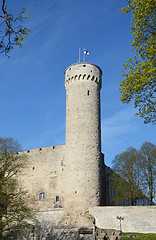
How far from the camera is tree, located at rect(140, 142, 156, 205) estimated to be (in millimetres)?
30817

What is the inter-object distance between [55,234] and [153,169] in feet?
40.6

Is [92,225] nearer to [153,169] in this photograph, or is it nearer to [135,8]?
[153,169]

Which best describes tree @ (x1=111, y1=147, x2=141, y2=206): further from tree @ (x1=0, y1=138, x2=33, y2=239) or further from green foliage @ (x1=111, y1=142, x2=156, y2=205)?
tree @ (x1=0, y1=138, x2=33, y2=239)

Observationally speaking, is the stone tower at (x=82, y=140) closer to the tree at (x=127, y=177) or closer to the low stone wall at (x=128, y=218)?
the low stone wall at (x=128, y=218)

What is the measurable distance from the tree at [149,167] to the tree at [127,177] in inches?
24.8

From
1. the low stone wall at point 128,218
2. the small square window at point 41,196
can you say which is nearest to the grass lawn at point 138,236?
the low stone wall at point 128,218

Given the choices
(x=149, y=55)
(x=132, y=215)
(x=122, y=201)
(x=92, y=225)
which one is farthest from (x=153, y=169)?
(x=149, y=55)

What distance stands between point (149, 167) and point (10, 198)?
1599 centimetres

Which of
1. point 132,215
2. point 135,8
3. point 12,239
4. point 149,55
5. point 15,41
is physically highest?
point 135,8

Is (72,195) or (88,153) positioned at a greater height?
(88,153)

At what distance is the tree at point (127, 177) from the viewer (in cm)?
3153

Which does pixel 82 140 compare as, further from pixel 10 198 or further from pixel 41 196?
pixel 10 198

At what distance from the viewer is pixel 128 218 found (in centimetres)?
2556

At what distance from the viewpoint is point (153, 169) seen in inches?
1241
